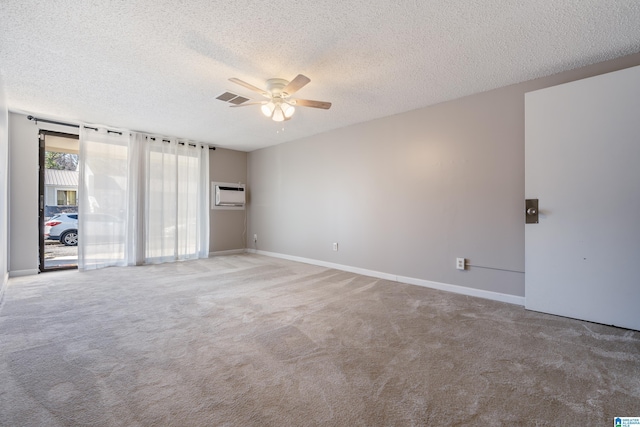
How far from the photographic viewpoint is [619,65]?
247 centimetres

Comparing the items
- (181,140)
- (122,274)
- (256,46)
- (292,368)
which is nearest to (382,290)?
(292,368)

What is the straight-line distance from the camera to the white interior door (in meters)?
2.31

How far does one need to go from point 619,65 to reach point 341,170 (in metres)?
3.25

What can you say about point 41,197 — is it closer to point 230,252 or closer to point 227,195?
point 227,195

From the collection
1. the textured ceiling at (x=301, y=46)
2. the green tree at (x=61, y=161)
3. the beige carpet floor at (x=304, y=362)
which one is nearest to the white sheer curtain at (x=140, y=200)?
the textured ceiling at (x=301, y=46)

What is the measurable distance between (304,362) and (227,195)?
4815 mm

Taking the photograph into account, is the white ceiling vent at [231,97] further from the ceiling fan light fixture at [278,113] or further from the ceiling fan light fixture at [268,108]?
the ceiling fan light fixture at [278,113]

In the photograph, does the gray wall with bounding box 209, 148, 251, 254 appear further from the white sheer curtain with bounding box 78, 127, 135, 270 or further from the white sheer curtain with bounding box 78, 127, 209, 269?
the white sheer curtain with bounding box 78, 127, 135, 270

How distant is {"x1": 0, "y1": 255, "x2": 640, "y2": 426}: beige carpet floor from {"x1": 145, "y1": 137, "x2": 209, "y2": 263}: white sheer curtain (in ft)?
6.52

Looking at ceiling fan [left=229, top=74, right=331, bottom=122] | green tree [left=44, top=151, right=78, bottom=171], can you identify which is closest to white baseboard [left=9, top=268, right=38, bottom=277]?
green tree [left=44, top=151, right=78, bottom=171]

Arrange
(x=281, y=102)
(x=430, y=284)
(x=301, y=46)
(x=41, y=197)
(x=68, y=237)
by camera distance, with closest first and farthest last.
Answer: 1. (x=301, y=46)
2. (x=281, y=102)
3. (x=430, y=284)
4. (x=41, y=197)
5. (x=68, y=237)

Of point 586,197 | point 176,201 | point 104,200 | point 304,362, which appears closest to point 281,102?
point 304,362

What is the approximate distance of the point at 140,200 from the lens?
193 inches

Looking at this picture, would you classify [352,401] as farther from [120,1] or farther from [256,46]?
[120,1]
